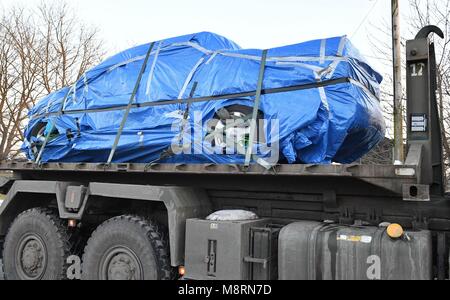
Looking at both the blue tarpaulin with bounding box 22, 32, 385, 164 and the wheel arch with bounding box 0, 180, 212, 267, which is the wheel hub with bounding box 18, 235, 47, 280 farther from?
the blue tarpaulin with bounding box 22, 32, 385, 164

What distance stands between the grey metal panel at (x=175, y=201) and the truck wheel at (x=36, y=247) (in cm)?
99

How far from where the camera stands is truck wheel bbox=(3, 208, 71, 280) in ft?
16.6

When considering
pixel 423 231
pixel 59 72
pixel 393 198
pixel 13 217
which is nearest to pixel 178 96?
pixel 393 198

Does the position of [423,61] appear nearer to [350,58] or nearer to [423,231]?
[350,58]

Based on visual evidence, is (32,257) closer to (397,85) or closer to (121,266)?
(121,266)

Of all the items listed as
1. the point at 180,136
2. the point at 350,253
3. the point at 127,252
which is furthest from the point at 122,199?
the point at 350,253

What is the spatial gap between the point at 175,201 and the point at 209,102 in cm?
105

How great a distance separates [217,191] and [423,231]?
6.89 ft

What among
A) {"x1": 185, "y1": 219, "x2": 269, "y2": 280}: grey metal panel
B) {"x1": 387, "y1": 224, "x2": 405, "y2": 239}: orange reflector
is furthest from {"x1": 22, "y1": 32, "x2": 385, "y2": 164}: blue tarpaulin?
{"x1": 387, "y1": 224, "x2": 405, "y2": 239}: orange reflector

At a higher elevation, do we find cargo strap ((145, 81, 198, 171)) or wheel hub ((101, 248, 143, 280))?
cargo strap ((145, 81, 198, 171))

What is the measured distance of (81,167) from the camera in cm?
480

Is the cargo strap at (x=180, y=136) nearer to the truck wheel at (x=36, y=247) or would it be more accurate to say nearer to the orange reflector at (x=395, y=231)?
the truck wheel at (x=36, y=247)

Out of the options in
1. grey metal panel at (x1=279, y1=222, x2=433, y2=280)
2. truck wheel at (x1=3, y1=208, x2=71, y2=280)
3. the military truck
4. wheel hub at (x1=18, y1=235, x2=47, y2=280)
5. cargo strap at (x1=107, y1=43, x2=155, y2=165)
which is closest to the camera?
grey metal panel at (x1=279, y1=222, x2=433, y2=280)

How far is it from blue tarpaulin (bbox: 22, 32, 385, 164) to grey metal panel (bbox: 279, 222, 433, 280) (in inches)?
27.2
